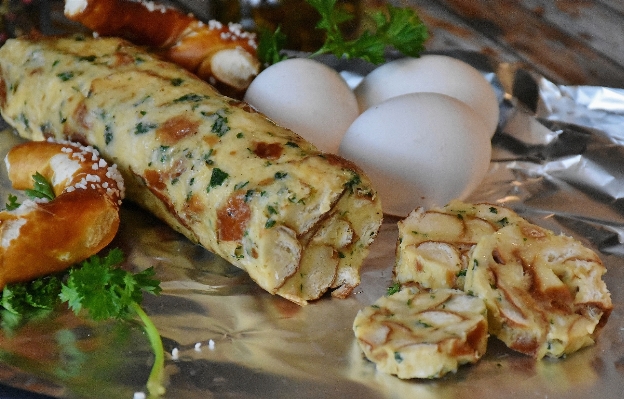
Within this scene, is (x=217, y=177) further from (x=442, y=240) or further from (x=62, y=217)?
(x=442, y=240)

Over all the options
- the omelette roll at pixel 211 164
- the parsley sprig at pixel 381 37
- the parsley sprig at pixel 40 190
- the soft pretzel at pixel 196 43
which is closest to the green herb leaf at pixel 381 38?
the parsley sprig at pixel 381 37

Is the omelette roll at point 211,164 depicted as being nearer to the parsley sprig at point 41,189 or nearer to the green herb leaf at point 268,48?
the parsley sprig at point 41,189

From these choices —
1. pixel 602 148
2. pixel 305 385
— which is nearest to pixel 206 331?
pixel 305 385

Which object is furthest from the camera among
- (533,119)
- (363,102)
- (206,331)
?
(533,119)

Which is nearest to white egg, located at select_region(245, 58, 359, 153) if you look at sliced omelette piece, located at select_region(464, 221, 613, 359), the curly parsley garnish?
the curly parsley garnish

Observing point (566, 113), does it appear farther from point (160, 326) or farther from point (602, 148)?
point (160, 326)

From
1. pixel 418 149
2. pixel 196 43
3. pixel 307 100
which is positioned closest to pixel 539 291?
pixel 418 149
